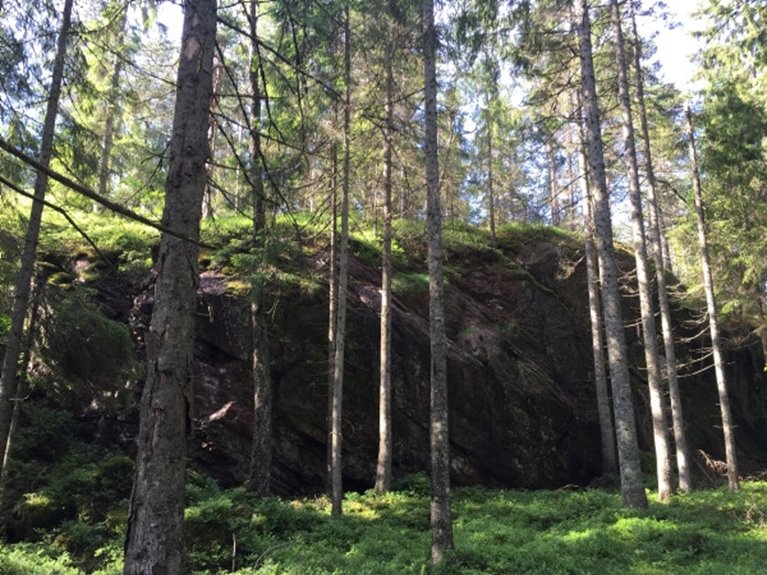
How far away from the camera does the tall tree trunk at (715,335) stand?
48.3 feet

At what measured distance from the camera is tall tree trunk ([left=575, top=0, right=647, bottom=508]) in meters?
10.6

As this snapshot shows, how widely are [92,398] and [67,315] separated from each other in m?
3.68

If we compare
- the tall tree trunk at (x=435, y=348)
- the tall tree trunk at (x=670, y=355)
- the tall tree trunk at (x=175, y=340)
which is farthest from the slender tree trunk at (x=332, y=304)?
the tall tree trunk at (x=175, y=340)

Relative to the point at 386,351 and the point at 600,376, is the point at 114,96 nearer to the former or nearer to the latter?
the point at 386,351

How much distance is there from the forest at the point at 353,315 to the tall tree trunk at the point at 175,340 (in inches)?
0.7

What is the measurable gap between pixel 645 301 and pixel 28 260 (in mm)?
13133

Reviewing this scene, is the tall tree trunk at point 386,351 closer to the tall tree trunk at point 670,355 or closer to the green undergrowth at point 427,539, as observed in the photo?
the green undergrowth at point 427,539

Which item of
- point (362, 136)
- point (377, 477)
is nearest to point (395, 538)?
point (377, 477)

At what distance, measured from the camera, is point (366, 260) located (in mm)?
17062

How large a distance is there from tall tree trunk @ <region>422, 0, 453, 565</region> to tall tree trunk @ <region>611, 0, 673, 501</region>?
6281mm

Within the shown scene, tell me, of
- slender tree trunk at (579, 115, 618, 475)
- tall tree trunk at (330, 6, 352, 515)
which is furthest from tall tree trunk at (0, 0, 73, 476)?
slender tree trunk at (579, 115, 618, 475)

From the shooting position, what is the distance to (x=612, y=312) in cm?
1110

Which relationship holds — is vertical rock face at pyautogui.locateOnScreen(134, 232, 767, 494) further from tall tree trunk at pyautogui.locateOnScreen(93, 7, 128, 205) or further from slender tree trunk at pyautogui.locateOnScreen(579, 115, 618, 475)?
tall tree trunk at pyautogui.locateOnScreen(93, 7, 128, 205)

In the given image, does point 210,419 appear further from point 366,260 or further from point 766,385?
point 766,385
